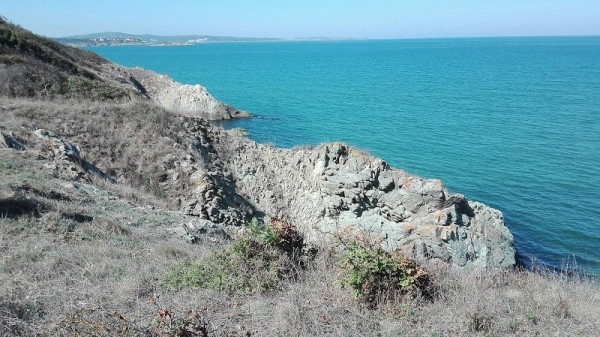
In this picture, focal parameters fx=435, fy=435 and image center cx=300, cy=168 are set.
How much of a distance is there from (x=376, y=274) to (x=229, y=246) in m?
3.45

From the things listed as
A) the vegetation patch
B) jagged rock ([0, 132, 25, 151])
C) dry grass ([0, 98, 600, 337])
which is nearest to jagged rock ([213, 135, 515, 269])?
dry grass ([0, 98, 600, 337])

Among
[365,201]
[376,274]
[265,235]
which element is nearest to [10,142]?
[265,235]

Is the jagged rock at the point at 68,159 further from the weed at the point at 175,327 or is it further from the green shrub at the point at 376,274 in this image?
the green shrub at the point at 376,274

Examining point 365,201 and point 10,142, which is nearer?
point 10,142

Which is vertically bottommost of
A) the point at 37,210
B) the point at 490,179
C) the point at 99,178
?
the point at 490,179

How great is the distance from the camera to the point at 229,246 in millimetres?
9602

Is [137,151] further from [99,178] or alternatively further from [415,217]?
[415,217]

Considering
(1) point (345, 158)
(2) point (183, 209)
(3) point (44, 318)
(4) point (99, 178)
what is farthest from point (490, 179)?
(3) point (44, 318)

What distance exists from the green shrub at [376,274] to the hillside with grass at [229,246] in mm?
26

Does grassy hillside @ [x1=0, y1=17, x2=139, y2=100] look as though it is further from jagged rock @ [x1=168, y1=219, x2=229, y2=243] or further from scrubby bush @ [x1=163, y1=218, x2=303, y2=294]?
scrubby bush @ [x1=163, y1=218, x2=303, y2=294]

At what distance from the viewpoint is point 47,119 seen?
2306 centimetres

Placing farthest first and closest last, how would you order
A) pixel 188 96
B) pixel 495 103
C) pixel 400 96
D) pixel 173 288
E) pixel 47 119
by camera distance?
pixel 400 96 → pixel 495 103 → pixel 188 96 → pixel 47 119 → pixel 173 288

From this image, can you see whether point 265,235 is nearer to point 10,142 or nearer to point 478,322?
point 478,322

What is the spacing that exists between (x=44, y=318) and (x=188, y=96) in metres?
49.9
